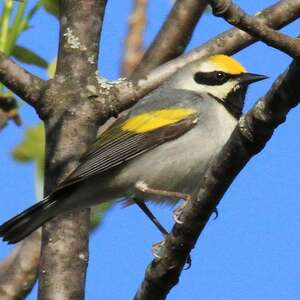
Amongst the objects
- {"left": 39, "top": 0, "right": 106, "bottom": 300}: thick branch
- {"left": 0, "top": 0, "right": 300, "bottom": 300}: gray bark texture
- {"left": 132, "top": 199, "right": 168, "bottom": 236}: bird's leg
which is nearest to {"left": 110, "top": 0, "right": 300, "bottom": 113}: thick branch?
{"left": 0, "top": 0, "right": 300, "bottom": 300}: gray bark texture

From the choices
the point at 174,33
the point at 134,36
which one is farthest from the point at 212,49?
the point at 134,36

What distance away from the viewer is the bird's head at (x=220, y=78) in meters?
6.12

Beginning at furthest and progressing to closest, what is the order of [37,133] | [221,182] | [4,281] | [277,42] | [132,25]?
1. [132,25]
2. [37,133]
3. [4,281]
4. [221,182]
5. [277,42]

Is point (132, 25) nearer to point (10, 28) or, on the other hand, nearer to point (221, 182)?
point (10, 28)

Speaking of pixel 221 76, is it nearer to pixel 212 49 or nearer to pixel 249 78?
pixel 249 78

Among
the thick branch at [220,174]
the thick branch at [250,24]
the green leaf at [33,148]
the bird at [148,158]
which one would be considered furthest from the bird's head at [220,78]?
the thick branch at [250,24]

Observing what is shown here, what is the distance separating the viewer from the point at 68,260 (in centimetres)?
447

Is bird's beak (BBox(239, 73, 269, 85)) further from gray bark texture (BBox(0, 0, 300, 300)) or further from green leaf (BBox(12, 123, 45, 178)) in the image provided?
green leaf (BBox(12, 123, 45, 178))

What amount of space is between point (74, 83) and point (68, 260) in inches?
45.8

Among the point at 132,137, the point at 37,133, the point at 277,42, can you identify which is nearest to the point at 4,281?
the point at 37,133

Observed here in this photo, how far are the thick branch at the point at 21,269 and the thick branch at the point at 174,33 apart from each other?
1.43 metres

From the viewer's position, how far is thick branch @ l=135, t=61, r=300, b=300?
9.95 ft

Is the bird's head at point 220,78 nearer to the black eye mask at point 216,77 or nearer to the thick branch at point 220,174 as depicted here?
the black eye mask at point 216,77

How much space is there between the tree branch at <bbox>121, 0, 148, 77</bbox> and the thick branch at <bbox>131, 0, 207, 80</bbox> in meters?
0.09
